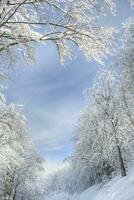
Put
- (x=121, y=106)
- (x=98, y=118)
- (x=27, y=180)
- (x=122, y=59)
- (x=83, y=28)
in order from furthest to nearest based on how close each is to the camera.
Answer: (x=27, y=180) → (x=98, y=118) → (x=121, y=106) → (x=122, y=59) → (x=83, y=28)

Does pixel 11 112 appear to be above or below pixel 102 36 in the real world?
below

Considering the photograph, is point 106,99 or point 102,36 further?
point 106,99

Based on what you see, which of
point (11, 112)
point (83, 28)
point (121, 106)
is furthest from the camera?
point (121, 106)

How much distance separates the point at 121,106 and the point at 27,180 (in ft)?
47.4

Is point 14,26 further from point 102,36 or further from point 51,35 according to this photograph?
point 102,36

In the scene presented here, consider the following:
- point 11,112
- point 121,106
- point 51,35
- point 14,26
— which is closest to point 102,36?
point 51,35

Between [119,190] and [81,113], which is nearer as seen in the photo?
[119,190]

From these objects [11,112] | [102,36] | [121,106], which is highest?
[121,106]

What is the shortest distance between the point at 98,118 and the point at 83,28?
32721 millimetres

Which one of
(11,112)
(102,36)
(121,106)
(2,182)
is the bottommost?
(11,112)

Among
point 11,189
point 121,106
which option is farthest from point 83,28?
point 11,189

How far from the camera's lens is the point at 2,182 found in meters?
38.8

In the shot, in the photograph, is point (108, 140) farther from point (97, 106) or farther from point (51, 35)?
point (51, 35)

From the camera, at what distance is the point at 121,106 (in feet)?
123
